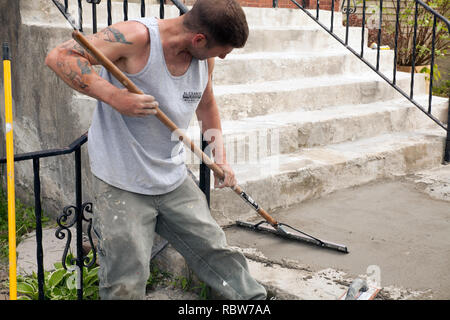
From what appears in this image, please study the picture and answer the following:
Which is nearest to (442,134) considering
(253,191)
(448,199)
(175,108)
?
(448,199)

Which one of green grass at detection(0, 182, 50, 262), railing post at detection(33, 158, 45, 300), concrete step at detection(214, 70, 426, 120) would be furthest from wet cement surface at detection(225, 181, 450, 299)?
green grass at detection(0, 182, 50, 262)

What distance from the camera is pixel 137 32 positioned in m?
2.31

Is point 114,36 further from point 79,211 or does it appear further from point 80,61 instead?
point 79,211

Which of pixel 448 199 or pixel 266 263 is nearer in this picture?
pixel 266 263

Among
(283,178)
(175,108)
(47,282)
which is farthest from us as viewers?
(283,178)

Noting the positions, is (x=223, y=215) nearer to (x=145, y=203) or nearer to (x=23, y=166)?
(x=145, y=203)

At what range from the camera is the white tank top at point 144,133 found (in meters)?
2.40

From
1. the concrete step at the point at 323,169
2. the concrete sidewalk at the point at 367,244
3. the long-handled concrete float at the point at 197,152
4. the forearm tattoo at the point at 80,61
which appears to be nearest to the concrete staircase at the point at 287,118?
the concrete step at the point at 323,169

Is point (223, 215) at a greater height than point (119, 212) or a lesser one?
lesser

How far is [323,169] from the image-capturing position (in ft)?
14.1

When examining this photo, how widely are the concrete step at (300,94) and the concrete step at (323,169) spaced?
0.54 meters

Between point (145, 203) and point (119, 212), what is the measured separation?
14 cm

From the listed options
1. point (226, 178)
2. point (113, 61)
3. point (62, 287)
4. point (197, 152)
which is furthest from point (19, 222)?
point (113, 61)

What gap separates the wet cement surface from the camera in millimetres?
3092
